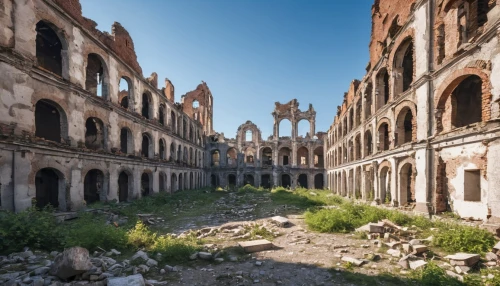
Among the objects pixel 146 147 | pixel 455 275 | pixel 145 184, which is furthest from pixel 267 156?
pixel 455 275

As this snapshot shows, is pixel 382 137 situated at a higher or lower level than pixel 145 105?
lower

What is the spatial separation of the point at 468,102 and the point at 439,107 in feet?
7.26

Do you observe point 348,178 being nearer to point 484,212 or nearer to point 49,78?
point 484,212

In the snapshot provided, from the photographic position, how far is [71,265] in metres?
4.38

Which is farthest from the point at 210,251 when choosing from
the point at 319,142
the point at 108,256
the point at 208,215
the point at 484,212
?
the point at 319,142

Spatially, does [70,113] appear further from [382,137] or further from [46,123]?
[382,137]

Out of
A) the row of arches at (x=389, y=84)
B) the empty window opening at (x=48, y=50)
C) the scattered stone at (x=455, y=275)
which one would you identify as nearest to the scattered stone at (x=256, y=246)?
the scattered stone at (x=455, y=275)

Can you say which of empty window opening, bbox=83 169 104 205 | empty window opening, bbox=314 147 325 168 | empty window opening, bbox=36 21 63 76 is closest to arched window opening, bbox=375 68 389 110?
empty window opening, bbox=83 169 104 205

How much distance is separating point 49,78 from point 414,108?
15.4m

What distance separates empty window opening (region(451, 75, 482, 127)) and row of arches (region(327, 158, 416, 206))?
8.86 ft

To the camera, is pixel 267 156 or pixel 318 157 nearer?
pixel 318 157

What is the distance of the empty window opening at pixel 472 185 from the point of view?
26.7 ft

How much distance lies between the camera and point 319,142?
33.2 m

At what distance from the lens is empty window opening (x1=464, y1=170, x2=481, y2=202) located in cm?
815
